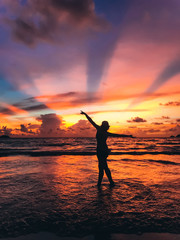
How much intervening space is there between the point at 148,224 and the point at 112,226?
0.83 meters

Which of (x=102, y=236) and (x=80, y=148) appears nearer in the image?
(x=102, y=236)

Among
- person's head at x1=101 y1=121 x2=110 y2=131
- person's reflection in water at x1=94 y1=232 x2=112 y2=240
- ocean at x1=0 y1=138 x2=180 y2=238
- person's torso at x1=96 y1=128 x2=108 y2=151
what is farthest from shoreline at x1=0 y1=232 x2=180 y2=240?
person's head at x1=101 y1=121 x2=110 y2=131

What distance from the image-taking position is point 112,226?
151 inches

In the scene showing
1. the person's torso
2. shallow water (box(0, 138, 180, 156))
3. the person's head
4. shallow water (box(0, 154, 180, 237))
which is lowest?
shallow water (box(0, 138, 180, 156))

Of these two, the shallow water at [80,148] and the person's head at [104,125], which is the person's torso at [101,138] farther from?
the shallow water at [80,148]

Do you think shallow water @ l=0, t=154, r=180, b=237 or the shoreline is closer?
the shoreline

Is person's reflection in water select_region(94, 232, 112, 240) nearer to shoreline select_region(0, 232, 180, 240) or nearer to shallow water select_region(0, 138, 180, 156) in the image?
shoreline select_region(0, 232, 180, 240)

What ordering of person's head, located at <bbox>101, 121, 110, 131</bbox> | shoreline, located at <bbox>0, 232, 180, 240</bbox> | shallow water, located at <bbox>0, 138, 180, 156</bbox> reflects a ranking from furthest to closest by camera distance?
shallow water, located at <bbox>0, 138, 180, 156</bbox> → person's head, located at <bbox>101, 121, 110, 131</bbox> → shoreline, located at <bbox>0, 232, 180, 240</bbox>

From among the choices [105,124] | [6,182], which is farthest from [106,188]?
[6,182]

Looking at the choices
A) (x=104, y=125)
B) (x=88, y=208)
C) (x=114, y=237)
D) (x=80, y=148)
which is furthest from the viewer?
(x=80, y=148)

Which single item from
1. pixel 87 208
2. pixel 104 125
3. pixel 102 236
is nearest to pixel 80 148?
pixel 104 125

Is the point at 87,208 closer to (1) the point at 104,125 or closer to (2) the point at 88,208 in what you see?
(2) the point at 88,208

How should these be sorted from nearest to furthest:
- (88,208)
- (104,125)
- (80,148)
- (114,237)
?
1. (114,237)
2. (88,208)
3. (104,125)
4. (80,148)

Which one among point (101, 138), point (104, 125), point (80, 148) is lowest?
point (80, 148)
